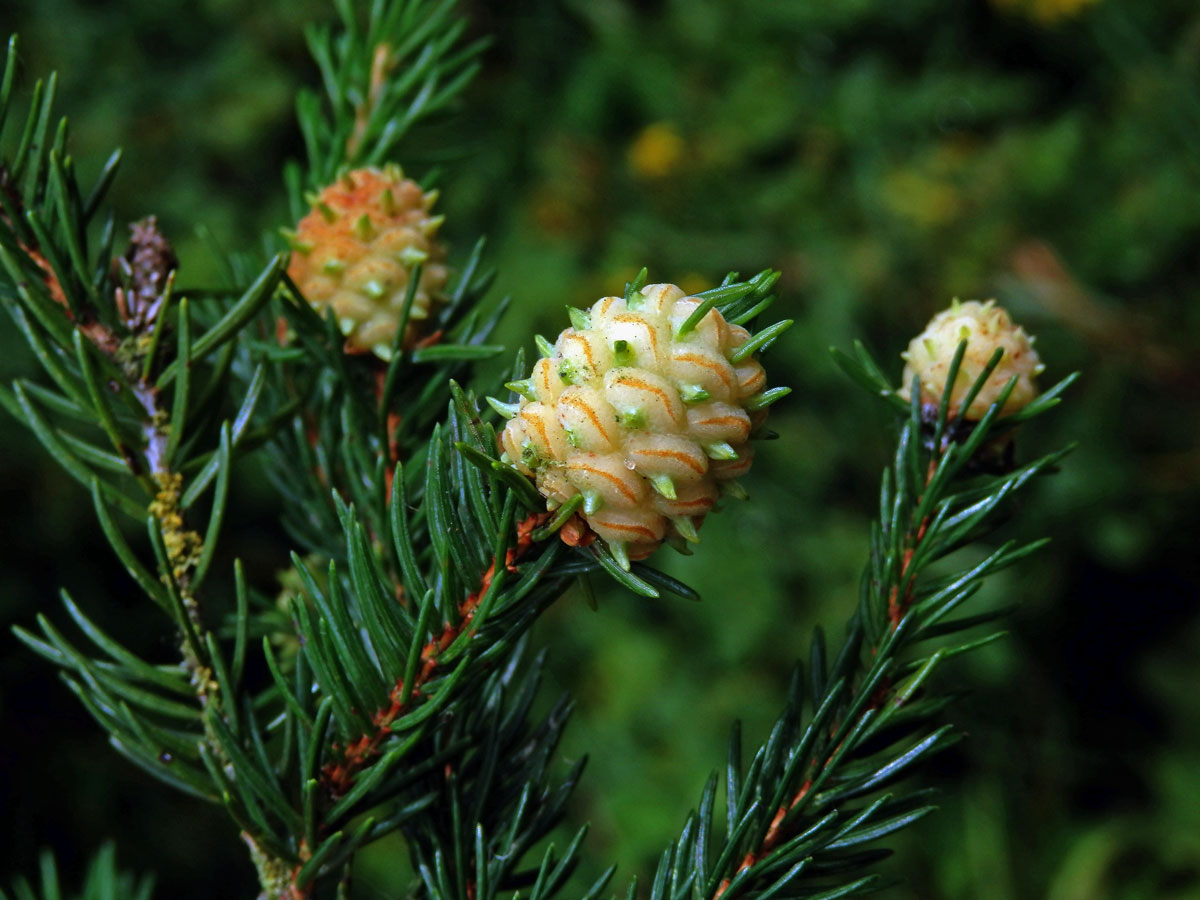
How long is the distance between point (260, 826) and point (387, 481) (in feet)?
0.49

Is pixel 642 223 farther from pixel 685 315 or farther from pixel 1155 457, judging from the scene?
pixel 685 315

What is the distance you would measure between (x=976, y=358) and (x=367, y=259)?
0.83 feet

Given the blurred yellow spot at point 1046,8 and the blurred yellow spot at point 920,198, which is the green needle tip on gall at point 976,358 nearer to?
the blurred yellow spot at point 920,198

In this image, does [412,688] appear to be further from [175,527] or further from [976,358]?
[976,358]

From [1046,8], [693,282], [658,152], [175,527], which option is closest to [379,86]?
[175,527]

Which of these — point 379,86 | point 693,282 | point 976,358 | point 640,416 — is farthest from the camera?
point 693,282

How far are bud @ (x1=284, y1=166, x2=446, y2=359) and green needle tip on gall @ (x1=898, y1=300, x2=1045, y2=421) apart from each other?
208 millimetres

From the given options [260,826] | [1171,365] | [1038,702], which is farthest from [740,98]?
[260,826]

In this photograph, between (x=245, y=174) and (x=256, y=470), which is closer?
(x=256, y=470)

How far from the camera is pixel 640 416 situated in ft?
0.98

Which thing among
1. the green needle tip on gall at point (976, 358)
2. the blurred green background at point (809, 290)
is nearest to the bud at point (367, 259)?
the green needle tip on gall at point (976, 358)

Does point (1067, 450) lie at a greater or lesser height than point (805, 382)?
lesser

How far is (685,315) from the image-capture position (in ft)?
1.01

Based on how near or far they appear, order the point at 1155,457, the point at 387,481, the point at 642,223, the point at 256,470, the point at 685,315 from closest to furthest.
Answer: the point at 685,315 < the point at 387,481 < the point at 256,470 < the point at 1155,457 < the point at 642,223
